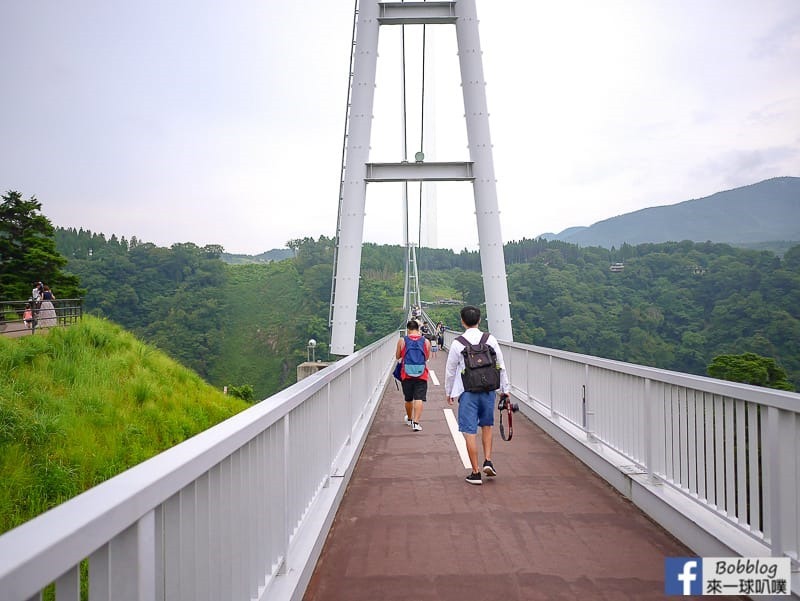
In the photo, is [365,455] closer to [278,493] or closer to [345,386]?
[345,386]

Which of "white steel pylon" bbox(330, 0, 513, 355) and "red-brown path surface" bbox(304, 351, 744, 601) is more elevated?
"white steel pylon" bbox(330, 0, 513, 355)

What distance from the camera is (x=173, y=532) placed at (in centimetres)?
176

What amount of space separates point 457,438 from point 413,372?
3.53 ft

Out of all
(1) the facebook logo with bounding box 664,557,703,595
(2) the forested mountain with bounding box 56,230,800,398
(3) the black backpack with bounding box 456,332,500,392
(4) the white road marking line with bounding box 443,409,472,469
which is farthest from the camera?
(2) the forested mountain with bounding box 56,230,800,398

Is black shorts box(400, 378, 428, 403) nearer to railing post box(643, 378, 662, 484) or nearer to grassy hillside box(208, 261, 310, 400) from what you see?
railing post box(643, 378, 662, 484)

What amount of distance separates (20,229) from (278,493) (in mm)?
38992

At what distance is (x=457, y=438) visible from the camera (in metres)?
7.66

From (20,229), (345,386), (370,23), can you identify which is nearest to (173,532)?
(345,386)

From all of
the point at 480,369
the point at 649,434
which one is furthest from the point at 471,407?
the point at 649,434

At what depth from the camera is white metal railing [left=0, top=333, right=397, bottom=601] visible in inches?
45.2

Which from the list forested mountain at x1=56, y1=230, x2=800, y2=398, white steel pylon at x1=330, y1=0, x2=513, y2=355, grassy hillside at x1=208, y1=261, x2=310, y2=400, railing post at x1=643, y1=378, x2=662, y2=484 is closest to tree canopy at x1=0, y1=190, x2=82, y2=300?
forested mountain at x1=56, y1=230, x2=800, y2=398

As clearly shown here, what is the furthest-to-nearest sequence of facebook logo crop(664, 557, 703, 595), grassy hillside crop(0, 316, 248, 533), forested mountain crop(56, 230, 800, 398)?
forested mountain crop(56, 230, 800, 398), grassy hillside crop(0, 316, 248, 533), facebook logo crop(664, 557, 703, 595)

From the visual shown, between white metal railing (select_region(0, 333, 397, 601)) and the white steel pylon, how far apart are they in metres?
10.8

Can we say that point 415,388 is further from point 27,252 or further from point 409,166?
point 27,252
